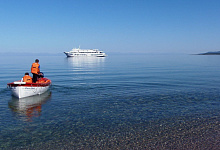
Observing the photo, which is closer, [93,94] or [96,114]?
[96,114]

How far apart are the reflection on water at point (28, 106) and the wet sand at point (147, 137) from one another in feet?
11.1

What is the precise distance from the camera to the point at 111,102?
13844mm

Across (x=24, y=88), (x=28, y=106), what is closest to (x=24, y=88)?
(x=24, y=88)

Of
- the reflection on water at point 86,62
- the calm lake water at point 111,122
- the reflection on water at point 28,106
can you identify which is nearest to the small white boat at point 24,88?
the reflection on water at point 28,106

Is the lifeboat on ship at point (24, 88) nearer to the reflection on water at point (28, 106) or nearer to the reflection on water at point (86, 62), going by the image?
the reflection on water at point (28, 106)

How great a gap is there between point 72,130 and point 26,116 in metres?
3.47

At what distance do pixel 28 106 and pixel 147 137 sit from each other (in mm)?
8573

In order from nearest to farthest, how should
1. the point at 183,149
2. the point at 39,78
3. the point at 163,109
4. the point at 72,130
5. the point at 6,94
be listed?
the point at 183,149 < the point at 72,130 < the point at 163,109 < the point at 6,94 < the point at 39,78

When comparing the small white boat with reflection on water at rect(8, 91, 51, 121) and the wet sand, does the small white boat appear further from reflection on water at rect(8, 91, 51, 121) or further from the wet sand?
the wet sand

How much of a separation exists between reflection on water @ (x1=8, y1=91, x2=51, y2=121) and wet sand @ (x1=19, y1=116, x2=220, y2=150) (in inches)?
133

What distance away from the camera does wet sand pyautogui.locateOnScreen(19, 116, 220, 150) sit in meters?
7.52

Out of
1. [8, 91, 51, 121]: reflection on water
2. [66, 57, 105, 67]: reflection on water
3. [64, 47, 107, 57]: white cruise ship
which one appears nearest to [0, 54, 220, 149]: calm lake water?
[8, 91, 51, 121]: reflection on water

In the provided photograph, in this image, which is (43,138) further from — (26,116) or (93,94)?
(93,94)

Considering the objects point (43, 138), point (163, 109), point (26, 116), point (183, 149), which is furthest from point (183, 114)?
point (26, 116)
